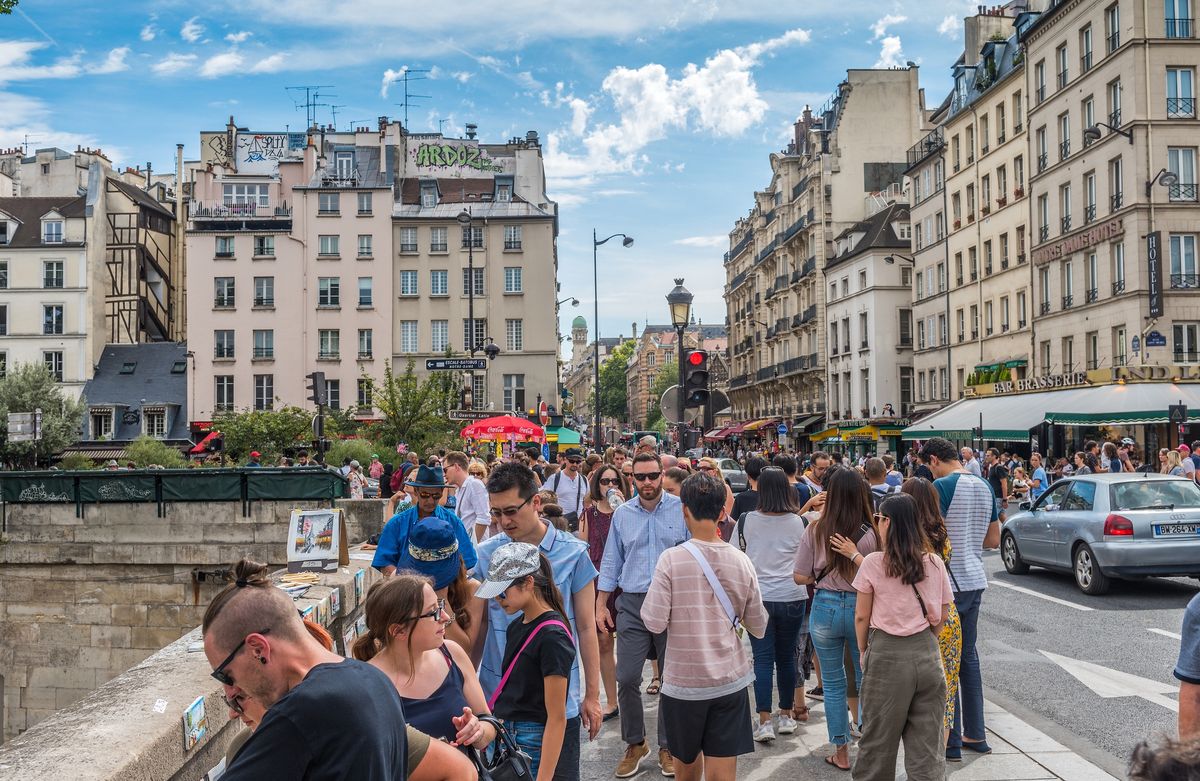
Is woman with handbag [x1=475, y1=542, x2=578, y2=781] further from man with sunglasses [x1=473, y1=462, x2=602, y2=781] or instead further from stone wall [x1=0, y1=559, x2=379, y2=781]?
stone wall [x1=0, y1=559, x2=379, y2=781]

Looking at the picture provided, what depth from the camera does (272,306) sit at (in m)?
53.8

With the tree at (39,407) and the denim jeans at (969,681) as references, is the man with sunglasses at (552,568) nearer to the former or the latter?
the denim jeans at (969,681)

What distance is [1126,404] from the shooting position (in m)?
28.2

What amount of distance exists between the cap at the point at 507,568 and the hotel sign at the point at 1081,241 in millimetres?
32085

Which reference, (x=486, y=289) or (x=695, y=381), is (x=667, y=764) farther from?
(x=486, y=289)

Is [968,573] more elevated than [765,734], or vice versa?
[968,573]

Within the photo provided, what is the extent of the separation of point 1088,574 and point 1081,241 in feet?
82.2

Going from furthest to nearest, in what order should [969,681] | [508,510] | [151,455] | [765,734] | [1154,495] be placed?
[151,455] < [1154,495] < [765,734] < [969,681] < [508,510]

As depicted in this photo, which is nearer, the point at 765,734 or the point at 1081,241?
the point at 765,734

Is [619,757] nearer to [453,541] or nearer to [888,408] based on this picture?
[453,541]

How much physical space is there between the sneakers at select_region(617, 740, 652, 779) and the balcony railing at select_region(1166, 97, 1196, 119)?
3128cm

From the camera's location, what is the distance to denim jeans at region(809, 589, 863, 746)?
637 cm

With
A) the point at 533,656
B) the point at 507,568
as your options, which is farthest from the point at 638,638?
the point at 507,568

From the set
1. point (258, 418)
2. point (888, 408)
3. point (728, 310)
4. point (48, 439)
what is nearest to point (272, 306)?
point (48, 439)
